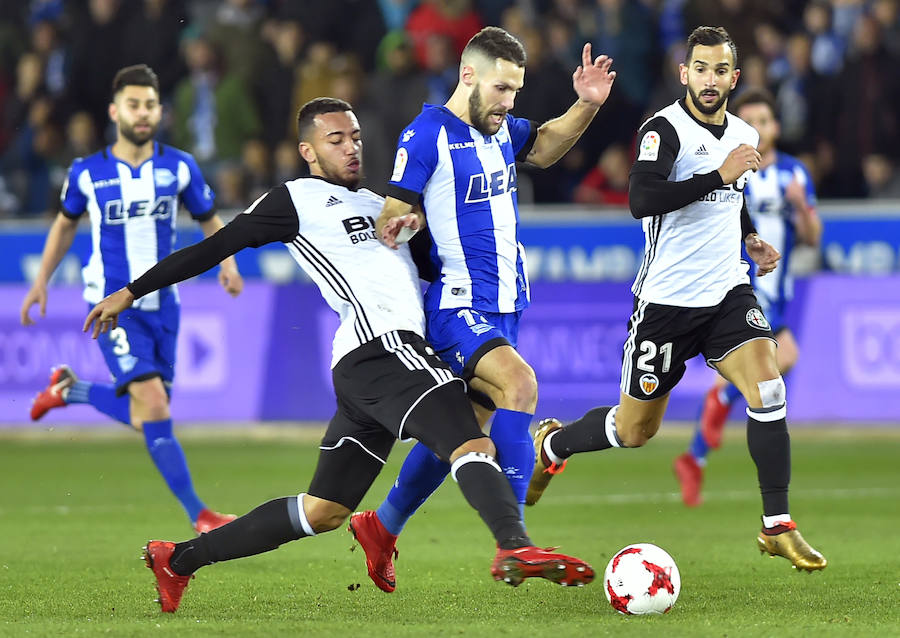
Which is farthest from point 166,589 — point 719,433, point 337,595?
point 719,433

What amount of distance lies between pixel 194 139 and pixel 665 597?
11.1m

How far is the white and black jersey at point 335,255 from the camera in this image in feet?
19.1

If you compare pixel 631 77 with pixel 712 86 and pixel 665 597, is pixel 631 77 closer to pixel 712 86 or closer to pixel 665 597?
pixel 712 86

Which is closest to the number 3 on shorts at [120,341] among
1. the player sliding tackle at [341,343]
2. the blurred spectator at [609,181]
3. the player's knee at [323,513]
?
the player sliding tackle at [341,343]

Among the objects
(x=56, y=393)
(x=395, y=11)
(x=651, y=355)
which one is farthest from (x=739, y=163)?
(x=395, y=11)

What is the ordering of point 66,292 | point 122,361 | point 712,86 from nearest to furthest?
point 712,86
point 122,361
point 66,292

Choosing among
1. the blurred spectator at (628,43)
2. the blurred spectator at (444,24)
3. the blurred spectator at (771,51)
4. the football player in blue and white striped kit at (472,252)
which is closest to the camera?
the football player in blue and white striped kit at (472,252)

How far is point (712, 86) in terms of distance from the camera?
6.75 meters

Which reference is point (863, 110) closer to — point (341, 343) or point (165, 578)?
point (341, 343)

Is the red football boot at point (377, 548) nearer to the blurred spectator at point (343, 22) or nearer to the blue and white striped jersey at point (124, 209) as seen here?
the blue and white striped jersey at point (124, 209)

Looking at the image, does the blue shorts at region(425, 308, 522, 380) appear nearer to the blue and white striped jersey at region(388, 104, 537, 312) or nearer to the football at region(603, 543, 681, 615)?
the blue and white striped jersey at region(388, 104, 537, 312)

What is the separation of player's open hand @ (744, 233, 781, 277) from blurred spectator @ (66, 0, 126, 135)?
11084 millimetres

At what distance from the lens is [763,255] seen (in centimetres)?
686

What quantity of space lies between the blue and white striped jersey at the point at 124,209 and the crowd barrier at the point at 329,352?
4414 millimetres
